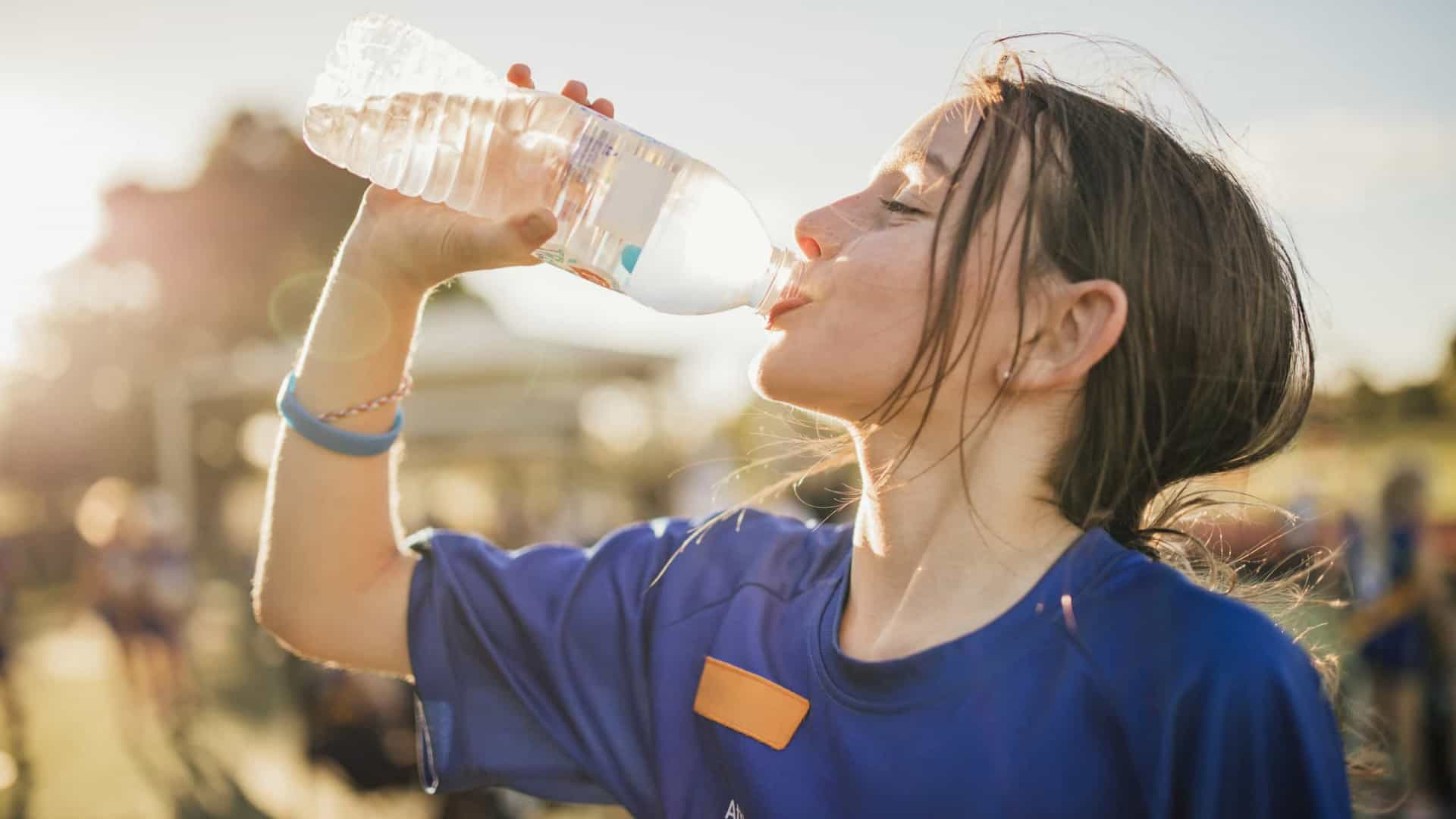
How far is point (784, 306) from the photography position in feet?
5.17

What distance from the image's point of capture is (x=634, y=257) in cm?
197

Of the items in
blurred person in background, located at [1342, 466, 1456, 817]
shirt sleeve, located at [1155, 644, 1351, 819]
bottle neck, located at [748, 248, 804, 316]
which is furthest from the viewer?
blurred person in background, located at [1342, 466, 1456, 817]

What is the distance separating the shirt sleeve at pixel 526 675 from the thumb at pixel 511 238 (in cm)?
52

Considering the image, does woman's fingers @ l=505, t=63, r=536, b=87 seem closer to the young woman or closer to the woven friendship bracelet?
the young woman

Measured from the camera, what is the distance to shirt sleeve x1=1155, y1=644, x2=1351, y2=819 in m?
1.03

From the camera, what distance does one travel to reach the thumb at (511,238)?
148cm

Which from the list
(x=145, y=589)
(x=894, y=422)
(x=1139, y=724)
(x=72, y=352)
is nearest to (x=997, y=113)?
(x=894, y=422)

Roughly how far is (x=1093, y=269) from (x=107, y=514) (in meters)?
9.42

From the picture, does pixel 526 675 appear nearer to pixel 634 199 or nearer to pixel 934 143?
pixel 634 199

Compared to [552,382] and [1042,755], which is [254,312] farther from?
[1042,755]

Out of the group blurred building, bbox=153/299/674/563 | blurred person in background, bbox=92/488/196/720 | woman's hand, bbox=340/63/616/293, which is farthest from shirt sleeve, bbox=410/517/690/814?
blurred person in background, bbox=92/488/196/720

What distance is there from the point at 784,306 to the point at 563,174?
2.05 ft

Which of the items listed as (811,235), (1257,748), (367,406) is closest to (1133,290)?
(811,235)

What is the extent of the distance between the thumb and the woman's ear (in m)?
0.73
